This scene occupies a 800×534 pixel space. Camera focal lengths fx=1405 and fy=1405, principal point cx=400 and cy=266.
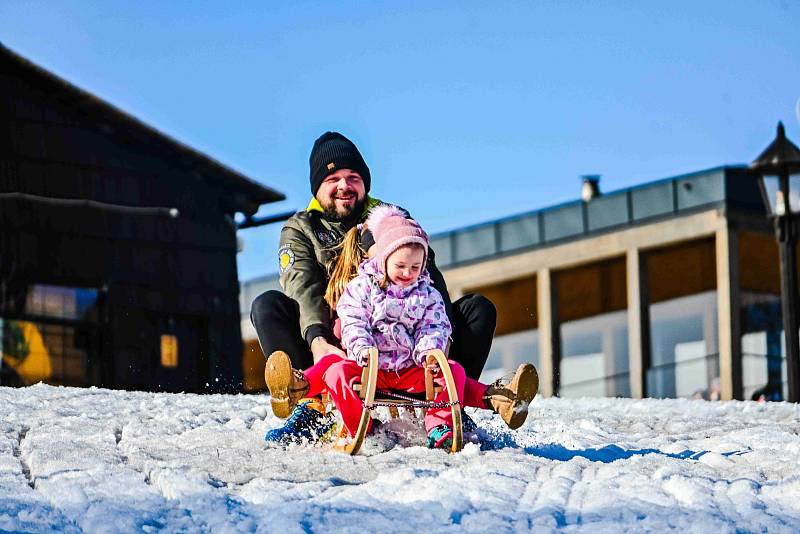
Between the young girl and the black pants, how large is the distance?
341 millimetres

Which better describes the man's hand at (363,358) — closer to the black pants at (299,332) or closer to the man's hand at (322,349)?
the man's hand at (322,349)

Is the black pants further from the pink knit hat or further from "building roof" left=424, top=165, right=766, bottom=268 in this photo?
"building roof" left=424, top=165, right=766, bottom=268

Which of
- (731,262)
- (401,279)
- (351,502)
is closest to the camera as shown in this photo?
(351,502)

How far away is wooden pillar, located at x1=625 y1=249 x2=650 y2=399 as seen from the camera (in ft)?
91.8

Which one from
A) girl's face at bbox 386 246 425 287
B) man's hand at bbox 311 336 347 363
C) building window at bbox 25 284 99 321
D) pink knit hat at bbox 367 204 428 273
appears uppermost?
building window at bbox 25 284 99 321

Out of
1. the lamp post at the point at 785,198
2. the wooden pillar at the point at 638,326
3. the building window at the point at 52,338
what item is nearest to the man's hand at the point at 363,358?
the lamp post at the point at 785,198

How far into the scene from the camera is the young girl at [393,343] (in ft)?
19.5

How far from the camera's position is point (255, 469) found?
18.2ft

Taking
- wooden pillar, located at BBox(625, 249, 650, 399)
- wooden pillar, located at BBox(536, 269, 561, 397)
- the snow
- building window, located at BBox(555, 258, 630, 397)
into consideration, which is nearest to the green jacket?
the snow

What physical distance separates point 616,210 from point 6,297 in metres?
14.4

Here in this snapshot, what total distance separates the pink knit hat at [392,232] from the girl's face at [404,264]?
0.07ft

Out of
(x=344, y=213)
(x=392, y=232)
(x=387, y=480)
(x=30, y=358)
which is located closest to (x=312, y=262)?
(x=344, y=213)

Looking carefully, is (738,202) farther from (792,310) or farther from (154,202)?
(792,310)

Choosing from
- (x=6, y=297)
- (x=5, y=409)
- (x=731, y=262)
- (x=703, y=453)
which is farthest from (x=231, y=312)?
(x=703, y=453)
